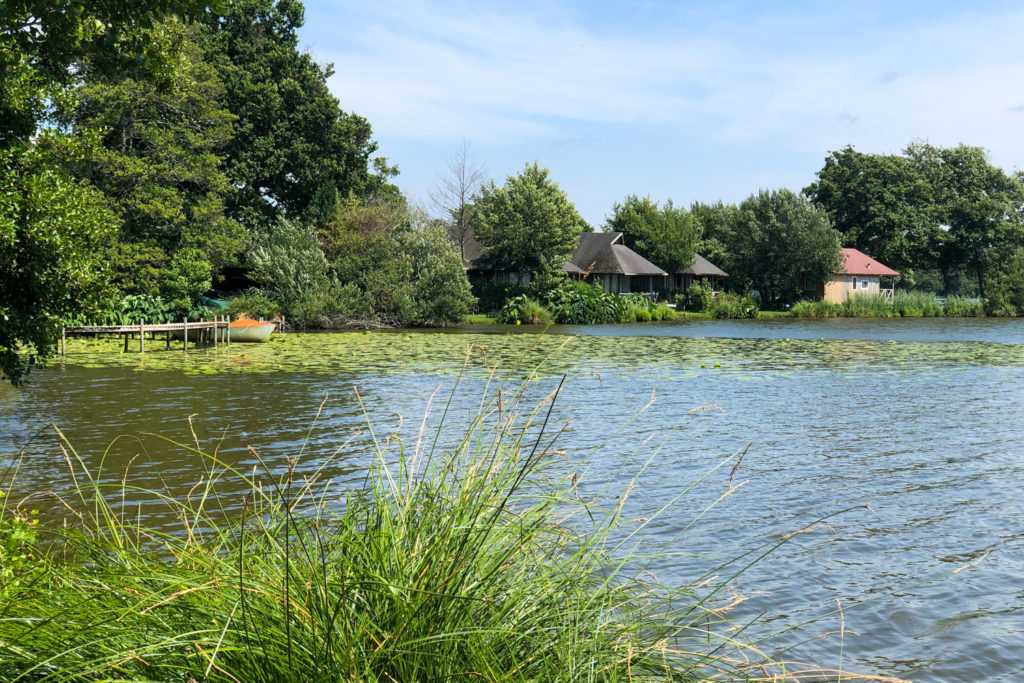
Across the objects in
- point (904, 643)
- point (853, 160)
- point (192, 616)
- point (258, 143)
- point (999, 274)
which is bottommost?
point (904, 643)

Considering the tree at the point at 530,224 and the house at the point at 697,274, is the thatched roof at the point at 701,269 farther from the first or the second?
the tree at the point at 530,224

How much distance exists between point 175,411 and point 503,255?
43.1 metres

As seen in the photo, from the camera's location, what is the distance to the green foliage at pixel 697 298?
63719mm

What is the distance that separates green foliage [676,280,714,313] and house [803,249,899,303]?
1076 centimetres

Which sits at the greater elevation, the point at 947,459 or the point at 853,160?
the point at 853,160

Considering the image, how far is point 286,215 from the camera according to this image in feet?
166

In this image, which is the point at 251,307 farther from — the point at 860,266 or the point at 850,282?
the point at 860,266

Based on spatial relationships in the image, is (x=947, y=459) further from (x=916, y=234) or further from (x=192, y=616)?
(x=916, y=234)

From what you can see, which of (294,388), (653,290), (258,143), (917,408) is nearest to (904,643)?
(917,408)

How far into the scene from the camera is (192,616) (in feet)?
10.1

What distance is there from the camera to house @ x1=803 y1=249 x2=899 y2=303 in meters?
69.9

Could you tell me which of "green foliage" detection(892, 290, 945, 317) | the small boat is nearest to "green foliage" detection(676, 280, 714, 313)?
"green foliage" detection(892, 290, 945, 317)

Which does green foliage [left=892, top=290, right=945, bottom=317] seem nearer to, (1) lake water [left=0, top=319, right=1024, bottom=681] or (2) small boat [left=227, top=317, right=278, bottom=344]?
(1) lake water [left=0, top=319, right=1024, bottom=681]

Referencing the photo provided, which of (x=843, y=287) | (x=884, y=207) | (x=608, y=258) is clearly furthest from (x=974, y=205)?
(x=608, y=258)
